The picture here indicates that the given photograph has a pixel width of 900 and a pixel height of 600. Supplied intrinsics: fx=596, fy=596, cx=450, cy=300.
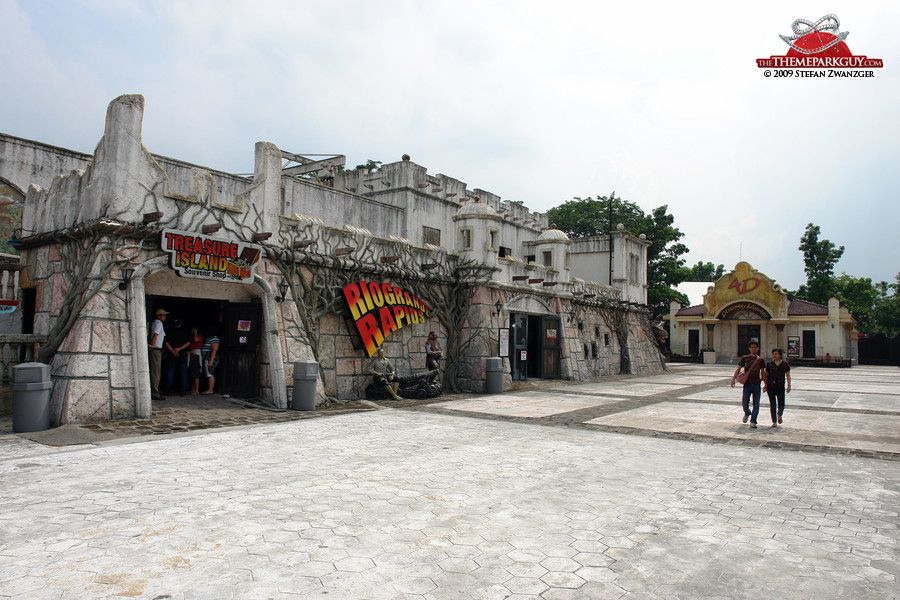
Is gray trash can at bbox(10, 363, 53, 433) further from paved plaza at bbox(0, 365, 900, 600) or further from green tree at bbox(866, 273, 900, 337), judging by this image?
green tree at bbox(866, 273, 900, 337)

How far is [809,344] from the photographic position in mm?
40188

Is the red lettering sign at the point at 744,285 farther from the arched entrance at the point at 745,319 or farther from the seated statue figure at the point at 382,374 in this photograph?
the seated statue figure at the point at 382,374

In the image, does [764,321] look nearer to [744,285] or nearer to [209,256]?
[744,285]

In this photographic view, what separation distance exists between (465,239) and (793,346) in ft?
107

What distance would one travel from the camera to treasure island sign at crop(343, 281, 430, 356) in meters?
14.3

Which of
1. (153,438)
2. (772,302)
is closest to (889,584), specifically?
(153,438)

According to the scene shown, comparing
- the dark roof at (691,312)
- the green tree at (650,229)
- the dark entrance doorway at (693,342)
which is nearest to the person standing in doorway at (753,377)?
the green tree at (650,229)

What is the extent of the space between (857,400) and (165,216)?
1786 cm

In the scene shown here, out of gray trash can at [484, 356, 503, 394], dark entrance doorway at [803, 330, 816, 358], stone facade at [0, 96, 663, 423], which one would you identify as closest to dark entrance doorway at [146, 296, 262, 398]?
stone facade at [0, 96, 663, 423]

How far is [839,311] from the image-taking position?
39.4m

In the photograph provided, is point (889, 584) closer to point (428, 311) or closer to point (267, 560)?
point (267, 560)

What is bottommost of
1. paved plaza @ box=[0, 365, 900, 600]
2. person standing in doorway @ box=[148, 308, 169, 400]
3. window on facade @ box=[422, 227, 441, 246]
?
paved plaza @ box=[0, 365, 900, 600]

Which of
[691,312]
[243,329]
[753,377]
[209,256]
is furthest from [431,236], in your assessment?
[691,312]

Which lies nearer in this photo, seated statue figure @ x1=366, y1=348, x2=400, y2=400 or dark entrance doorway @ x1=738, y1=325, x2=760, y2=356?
seated statue figure @ x1=366, y1=348, x2=400, y2=400
